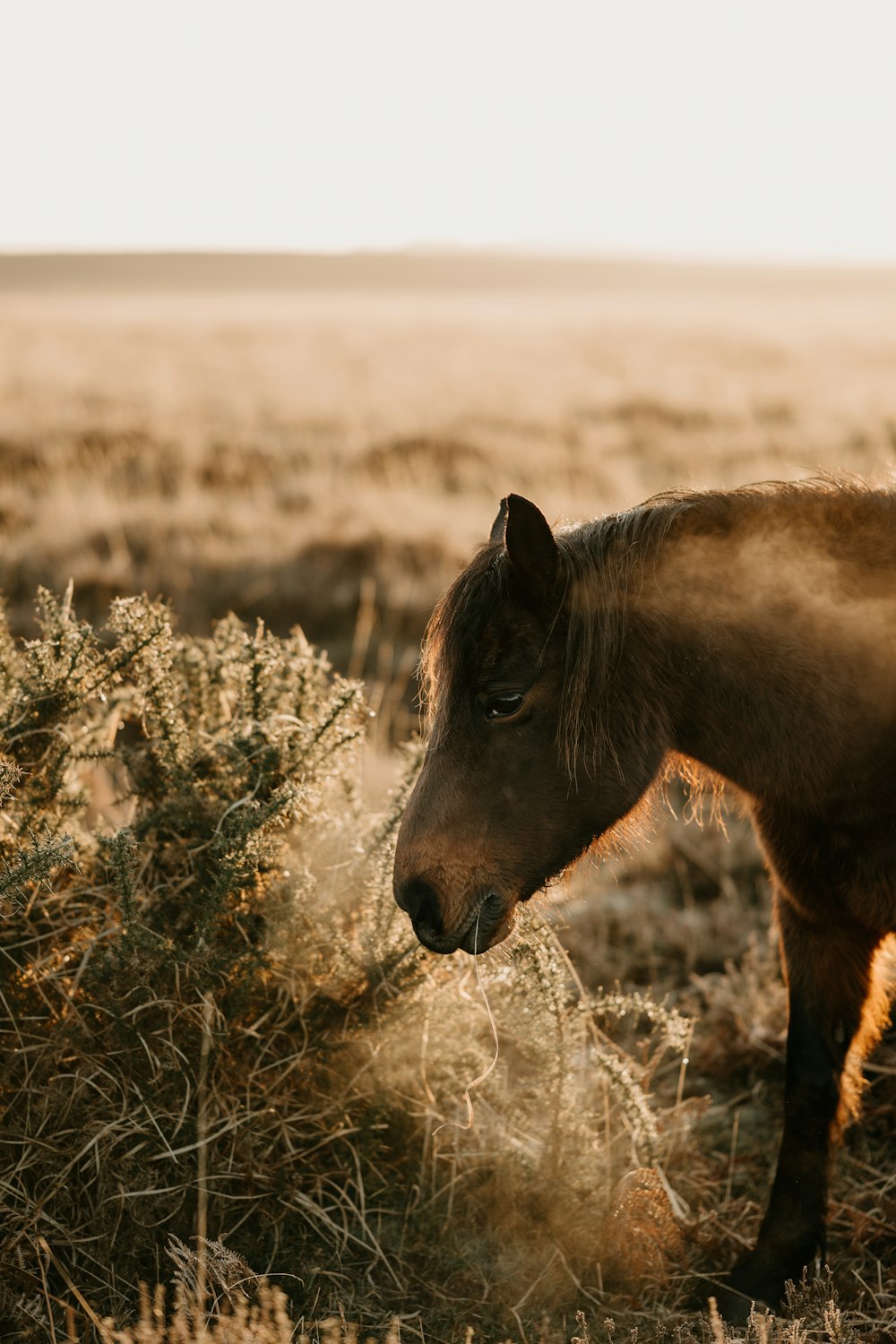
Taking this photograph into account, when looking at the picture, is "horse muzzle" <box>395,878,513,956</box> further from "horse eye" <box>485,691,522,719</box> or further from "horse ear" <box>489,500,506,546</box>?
"horse ear" <box>489,500,506,546</box>

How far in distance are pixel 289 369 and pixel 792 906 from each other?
25446 mm

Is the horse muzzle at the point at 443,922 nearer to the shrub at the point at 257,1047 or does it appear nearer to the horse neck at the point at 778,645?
the shrub at the point at 257,1047

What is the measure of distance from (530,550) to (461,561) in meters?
0.37

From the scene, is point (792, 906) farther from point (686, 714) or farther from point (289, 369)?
point (289, 369)

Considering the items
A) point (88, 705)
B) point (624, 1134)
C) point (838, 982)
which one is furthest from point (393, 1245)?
point (88, 705)

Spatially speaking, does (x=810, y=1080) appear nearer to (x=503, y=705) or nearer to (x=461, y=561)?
(x=503, y=705)

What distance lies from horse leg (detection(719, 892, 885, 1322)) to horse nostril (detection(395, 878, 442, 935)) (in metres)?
1.17

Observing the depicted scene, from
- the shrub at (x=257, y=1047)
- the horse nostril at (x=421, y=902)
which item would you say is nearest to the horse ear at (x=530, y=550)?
the horse nostril at (x=421, y=902)

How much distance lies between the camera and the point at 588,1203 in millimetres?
3135

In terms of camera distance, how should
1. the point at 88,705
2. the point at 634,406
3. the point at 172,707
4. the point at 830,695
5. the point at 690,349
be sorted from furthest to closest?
1. the point at 690,349
2. the point at 634,406
3. the point at 88,705
4. the point at 172,707
5. the point at 830,695

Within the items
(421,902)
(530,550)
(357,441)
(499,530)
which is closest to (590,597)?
(530,550)

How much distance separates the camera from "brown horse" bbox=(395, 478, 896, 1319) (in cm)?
262

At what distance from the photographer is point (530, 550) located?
8.27ft

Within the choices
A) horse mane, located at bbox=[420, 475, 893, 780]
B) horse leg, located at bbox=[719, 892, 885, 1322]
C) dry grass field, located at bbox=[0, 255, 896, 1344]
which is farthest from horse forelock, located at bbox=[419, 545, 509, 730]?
horse leg, located at bbox=[719, 892, 885, 1322]
